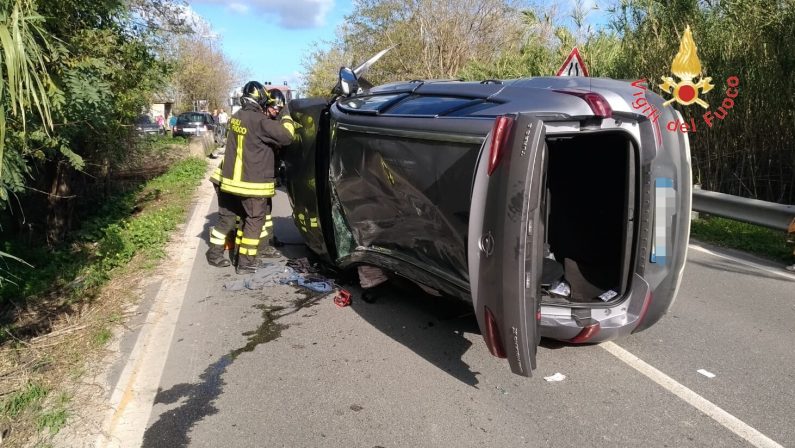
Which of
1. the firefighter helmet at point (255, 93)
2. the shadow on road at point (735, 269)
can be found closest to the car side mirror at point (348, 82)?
the firefighter helmet at point (255, 93)

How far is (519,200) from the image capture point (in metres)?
2.81

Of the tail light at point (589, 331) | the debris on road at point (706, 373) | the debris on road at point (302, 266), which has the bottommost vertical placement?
the debris on road at point (302, 266)

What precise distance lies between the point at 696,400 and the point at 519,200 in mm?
1691

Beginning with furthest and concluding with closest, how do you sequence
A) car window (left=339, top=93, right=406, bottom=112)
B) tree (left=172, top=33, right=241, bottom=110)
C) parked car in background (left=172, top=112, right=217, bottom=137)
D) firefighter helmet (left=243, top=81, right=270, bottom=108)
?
tree (left=172, top=33, right=241, bottom=110), parked car in background (left=172, top=112, right=217, bottom=137), firefighter helmet (left=243, top=81, right=270, bottom=108), car window (left=339, top=93, right=406, bottom=112)

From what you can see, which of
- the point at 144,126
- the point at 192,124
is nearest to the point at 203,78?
the point at 192,124

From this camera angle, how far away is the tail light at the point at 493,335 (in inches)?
117

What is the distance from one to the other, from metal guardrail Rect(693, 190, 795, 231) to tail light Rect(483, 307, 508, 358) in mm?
5415

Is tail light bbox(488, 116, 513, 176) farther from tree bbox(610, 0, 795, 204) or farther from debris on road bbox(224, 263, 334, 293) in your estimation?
tree bbox(610, 0, 795, 204)

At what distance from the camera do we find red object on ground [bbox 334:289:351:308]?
501 centimetres

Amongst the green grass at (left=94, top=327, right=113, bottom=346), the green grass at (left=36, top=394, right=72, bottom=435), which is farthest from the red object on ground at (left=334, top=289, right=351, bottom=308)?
the green grass at (left=36, top=394, right=72, bottom=435)

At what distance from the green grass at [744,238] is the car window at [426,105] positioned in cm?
491

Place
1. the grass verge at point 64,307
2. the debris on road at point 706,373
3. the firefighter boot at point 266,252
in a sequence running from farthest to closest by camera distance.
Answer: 1. the firefighter boot at point 266,252
2. the debris on road at point 706,373
3. the grass verge at point 64,307

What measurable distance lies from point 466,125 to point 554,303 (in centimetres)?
123

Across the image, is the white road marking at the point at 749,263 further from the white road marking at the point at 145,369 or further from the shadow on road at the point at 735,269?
the white road marking at the point at 145,369
